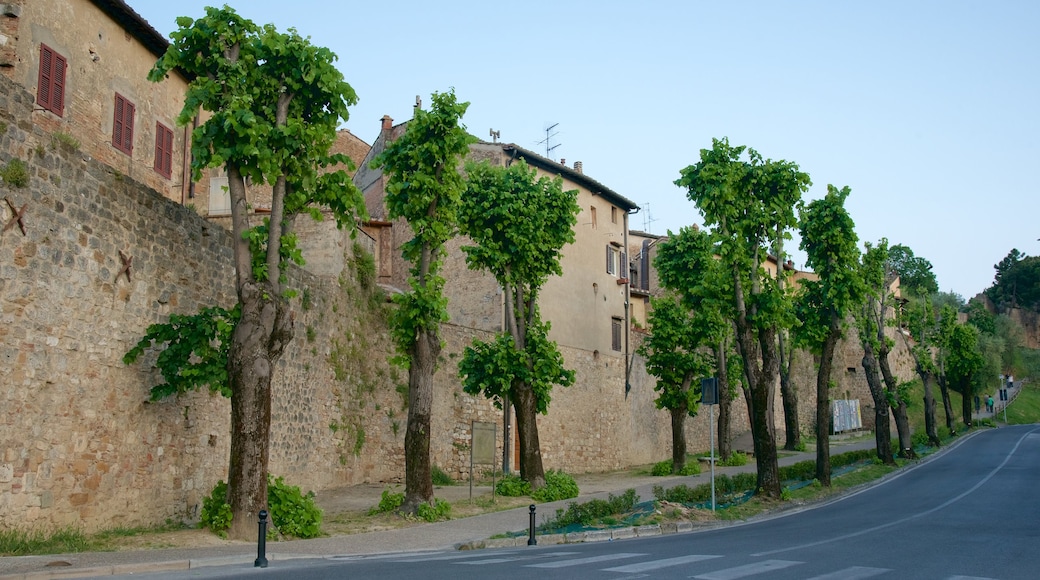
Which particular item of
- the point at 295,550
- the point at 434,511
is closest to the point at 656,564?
the point at 295,550

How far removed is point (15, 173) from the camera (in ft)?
38.5

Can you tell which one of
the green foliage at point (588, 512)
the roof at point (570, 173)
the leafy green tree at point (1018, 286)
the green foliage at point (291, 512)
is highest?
the leafy green tree at point (1018, 286)

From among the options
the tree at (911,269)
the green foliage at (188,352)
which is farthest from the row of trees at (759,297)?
the tree at (911,269)

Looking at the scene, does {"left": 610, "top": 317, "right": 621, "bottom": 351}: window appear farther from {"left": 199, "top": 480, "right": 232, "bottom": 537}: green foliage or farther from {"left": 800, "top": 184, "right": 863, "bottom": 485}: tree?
{"left": 199, "top": 480, "right": 232, "bottom": 537}: green foliage

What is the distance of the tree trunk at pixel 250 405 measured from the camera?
13719 millimetres

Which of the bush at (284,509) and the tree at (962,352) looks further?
the tree at (962,352)

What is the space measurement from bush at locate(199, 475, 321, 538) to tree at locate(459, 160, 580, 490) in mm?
9405

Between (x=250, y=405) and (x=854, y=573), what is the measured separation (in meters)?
9.31

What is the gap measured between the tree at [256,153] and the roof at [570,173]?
16.5 m

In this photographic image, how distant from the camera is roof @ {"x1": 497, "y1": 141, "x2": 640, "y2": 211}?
3378cm

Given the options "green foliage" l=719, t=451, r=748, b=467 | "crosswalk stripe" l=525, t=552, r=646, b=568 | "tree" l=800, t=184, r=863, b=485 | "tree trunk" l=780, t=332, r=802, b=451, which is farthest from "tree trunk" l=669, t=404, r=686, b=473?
"crosswalk stripe" l=525, t=552, r=646, b=568

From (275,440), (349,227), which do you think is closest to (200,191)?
(275,440)

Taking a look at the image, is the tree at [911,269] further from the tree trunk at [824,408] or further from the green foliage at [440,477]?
the green foliage at [440,477]

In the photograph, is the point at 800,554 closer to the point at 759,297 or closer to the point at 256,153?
the point at 256,153
